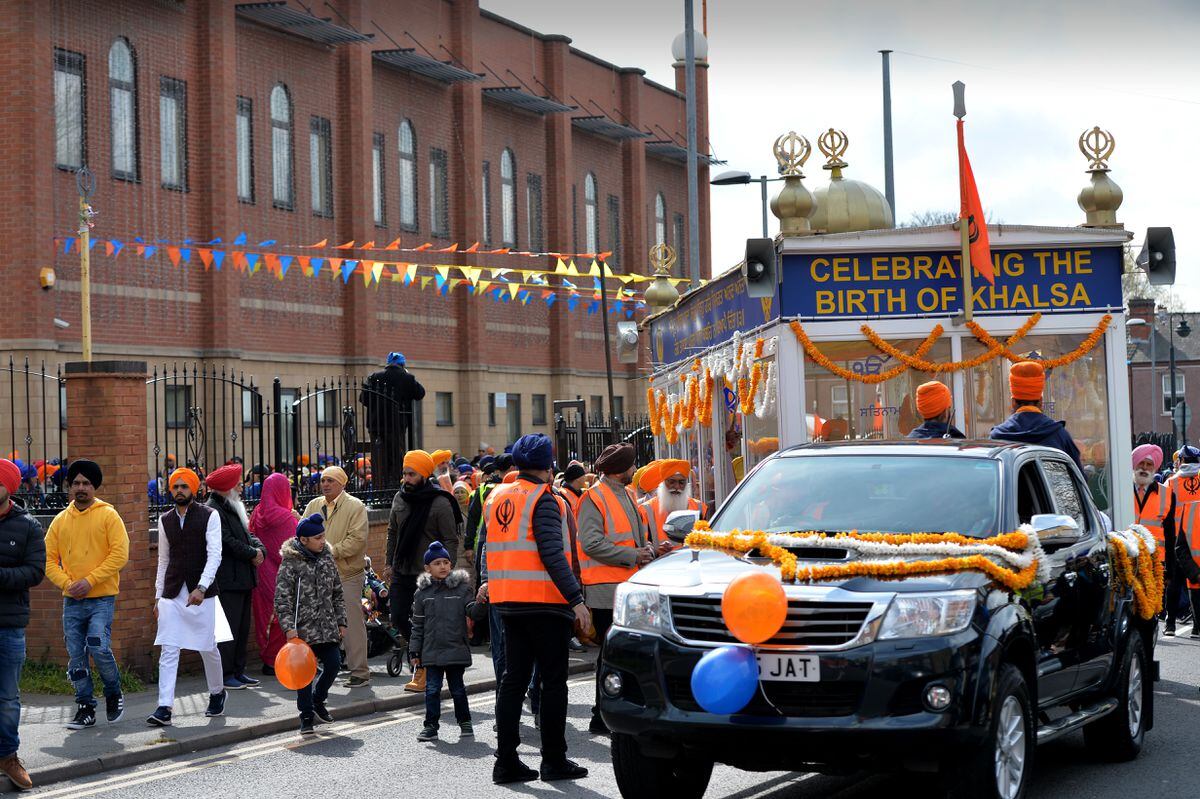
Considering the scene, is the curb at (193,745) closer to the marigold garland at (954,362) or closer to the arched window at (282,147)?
the marigold garland at (954,362)

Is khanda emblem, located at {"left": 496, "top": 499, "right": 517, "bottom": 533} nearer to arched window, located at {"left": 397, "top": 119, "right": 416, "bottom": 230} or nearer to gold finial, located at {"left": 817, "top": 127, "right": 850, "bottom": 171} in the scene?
gold finial, located at {"left": 817, "top": 127, "right": 850, "bottom": 171}

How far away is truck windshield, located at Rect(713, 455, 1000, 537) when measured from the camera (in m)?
7.92

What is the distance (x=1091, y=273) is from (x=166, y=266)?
21.4 m

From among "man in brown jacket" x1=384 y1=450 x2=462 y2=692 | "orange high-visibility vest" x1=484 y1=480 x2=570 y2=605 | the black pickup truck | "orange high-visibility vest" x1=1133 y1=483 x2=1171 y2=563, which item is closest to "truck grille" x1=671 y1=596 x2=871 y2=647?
the black pickup truck

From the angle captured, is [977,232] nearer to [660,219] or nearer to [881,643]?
[881,643]

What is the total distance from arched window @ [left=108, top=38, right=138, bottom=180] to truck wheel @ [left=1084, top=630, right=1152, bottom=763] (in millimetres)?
24205

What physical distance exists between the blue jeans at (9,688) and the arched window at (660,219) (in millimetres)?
41902

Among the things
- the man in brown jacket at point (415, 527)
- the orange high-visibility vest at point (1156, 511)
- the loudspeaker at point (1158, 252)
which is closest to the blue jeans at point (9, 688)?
the man in brown jacket at point (415, 527)

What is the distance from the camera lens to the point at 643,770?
7.68 m

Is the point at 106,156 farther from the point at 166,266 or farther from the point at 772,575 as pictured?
the point at 772,575

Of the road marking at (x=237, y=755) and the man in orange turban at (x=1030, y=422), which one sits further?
the man in orange turban at (x=1030, y=422)

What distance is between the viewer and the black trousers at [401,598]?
13172mm

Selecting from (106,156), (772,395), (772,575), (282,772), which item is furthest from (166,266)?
(772,575)

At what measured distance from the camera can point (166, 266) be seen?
31.2 m
